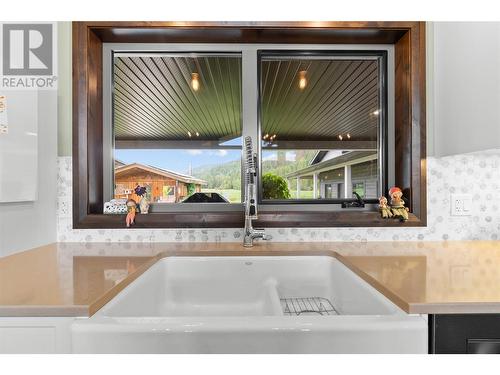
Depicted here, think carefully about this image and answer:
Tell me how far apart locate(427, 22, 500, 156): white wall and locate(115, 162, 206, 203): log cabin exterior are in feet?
3.96

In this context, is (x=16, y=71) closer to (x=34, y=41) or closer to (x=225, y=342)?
(x=34, y=41)

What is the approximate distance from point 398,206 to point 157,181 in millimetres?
1224

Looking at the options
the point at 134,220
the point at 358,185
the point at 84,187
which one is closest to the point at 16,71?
the point at 84,187

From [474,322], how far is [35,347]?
100 centimetres

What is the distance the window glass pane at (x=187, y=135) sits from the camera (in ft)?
5.32

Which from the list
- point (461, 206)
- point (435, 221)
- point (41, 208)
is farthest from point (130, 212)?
point (461, 206)

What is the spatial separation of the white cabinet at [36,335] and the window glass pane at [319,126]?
1099 millimetres

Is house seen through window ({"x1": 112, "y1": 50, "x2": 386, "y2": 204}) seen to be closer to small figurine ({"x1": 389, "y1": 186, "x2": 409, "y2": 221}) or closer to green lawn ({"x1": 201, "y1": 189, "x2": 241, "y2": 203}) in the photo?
green lawn ({"x1": 201, "y1": 189, "x2": 241, "y2": 203})

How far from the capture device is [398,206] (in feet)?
4.72

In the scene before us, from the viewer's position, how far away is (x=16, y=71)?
1.30m

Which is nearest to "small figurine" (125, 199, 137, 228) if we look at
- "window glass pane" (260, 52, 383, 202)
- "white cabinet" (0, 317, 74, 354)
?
"window glass pane" (260, 52, 383, 202)

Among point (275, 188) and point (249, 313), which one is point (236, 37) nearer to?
point (275, 188)

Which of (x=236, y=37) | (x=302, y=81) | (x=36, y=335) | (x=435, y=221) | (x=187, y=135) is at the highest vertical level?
(x=236, y=37)

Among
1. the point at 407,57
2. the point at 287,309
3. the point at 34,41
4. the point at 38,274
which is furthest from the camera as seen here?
the point at 407,57
